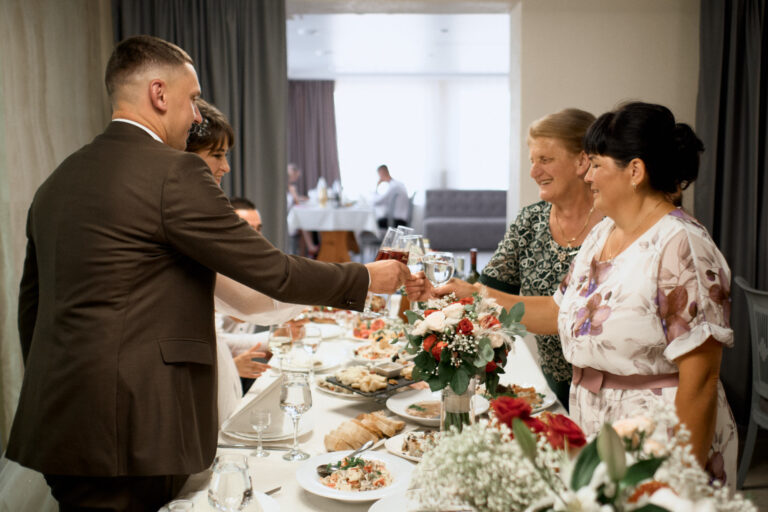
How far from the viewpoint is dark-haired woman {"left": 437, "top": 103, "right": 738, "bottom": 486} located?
1.44 meters

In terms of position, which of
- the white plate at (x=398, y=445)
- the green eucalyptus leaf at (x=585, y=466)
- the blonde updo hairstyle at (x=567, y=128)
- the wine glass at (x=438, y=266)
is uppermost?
the blonde updo hairstyle at (x=567, y=128)

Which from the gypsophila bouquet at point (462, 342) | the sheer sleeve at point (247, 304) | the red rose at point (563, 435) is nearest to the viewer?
the red rose at point (563, 435)

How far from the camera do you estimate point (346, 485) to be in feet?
4.54

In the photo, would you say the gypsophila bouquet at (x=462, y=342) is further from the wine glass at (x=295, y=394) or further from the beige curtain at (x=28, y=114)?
the beige curtain at (x=28, y=114)

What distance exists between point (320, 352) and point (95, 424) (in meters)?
1.34

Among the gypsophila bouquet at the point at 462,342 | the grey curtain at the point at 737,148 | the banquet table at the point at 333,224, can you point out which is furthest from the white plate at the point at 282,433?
the banquet table at the point at 333,224

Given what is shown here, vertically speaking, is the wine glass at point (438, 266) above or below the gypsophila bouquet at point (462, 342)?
above

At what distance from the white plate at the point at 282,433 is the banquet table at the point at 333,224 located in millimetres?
6727

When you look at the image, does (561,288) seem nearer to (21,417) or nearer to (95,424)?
(95,424)

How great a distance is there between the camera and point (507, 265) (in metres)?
2.57

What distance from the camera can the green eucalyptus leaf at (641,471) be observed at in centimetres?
72

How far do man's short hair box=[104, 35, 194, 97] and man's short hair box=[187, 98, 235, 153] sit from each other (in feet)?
1.46

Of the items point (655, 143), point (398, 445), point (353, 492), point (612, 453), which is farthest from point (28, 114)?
point (612, 453)

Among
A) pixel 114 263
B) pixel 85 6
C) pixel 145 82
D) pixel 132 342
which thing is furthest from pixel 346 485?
pixel 85 6
